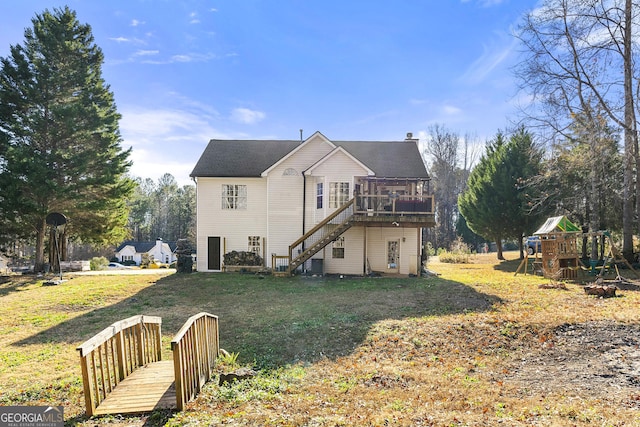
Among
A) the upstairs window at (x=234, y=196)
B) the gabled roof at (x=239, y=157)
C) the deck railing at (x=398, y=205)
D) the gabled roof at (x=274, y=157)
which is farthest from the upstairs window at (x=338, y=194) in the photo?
the upstairs window at (x=234, y=196)

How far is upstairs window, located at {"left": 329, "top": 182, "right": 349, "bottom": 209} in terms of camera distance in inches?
805

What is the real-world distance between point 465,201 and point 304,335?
27126 millimetres

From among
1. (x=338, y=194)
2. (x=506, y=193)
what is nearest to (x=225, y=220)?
(x=338, y=194)

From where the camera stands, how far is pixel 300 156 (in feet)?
69.3

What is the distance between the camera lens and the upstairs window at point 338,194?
2044cm

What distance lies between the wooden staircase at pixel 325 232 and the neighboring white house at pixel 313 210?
0.05 metres

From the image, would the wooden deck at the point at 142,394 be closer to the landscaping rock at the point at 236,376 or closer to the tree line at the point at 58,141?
the landscaping rock at the point at 236,376

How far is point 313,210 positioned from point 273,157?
16.3 ft

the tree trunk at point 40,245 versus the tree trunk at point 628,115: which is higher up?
the tree trunk at point 628,115

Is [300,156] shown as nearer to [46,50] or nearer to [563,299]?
[563,299]

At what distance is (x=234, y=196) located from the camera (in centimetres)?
2178

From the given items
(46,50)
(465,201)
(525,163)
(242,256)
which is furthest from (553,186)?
(46,50)

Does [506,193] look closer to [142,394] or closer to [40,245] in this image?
[142,394]

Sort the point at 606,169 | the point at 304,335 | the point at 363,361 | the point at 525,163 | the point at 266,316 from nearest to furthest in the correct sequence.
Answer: the point at 363,361
the point at 304,335
the point at 266,316
the point at 606,169
the point at 525,163
